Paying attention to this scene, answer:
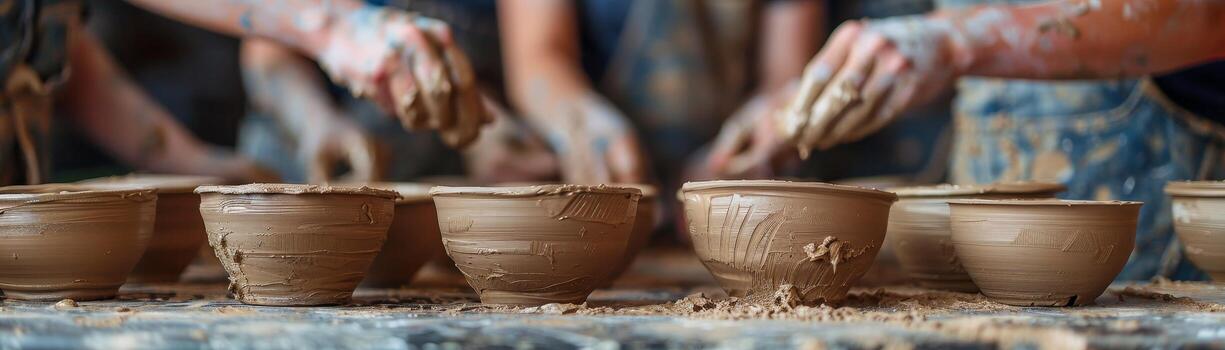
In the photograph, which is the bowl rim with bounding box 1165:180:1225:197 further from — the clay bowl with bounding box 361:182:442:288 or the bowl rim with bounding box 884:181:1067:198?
the clay bowl with bounding box 361:182:442:288

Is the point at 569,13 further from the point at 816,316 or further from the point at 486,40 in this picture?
the point at 816,316

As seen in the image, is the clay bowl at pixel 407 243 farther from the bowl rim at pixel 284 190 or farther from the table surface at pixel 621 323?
the bowl rim at pixel 284 190

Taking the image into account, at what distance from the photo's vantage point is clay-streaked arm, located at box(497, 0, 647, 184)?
273cm

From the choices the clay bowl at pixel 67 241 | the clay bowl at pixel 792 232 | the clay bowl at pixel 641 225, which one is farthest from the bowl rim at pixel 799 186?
the clay bowl at pixel 67 241

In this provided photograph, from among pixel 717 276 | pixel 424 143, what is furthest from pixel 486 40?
pixel 717 276

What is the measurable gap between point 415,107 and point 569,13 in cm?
146

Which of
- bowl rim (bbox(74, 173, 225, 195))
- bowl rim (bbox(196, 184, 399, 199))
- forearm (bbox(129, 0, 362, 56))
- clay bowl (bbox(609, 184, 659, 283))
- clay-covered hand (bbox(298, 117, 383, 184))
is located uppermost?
forearm (bbox(129, 0, 362, 56))

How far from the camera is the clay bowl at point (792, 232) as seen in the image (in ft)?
4.50

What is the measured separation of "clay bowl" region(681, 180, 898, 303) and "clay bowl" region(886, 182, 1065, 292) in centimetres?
23

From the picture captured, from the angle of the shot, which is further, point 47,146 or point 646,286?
point 47,146

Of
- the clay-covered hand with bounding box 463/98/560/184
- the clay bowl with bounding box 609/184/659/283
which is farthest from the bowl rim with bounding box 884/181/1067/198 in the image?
the clay-covered hand with bounding box 463/98/560/184

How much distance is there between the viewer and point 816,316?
1.25 metres

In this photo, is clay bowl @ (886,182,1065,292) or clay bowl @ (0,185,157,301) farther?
clay bowl @ (886,182,1065,292)

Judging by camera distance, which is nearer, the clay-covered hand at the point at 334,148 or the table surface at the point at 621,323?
the table surface at the point at 621,323
